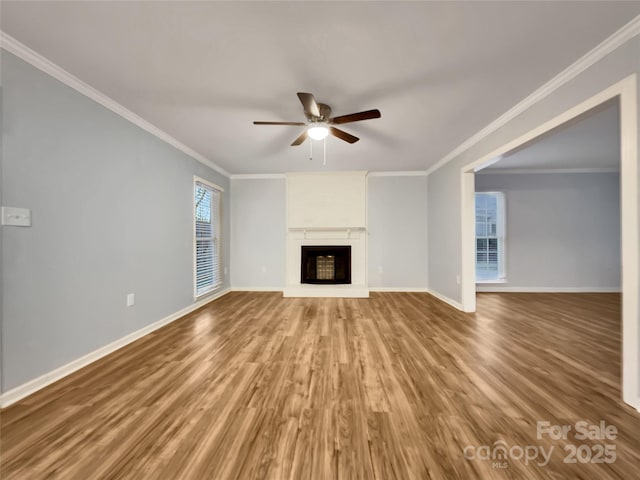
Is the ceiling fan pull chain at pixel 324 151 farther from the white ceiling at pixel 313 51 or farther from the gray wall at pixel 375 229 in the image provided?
the gray wall at pixel 375 229

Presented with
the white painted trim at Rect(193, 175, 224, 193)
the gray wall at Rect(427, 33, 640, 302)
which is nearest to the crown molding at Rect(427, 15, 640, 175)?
the gray wall at Rect(427, 33, 640, 302)

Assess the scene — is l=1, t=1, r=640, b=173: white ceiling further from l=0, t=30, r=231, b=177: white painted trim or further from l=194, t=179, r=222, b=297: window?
l=194, t=179, r=222, b=297: window

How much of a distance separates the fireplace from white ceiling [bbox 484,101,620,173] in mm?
2925

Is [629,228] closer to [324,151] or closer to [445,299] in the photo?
[445,299]

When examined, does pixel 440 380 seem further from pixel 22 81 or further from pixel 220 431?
pixel 22 81

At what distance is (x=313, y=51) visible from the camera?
1717mm

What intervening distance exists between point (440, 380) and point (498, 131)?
275 cm

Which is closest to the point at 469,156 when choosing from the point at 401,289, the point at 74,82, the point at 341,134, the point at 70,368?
the point at 341,134

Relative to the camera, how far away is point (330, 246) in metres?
5.00

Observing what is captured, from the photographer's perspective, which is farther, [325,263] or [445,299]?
[325,263]

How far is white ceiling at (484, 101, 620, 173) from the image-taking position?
287 centimetres

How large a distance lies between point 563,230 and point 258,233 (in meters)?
6.24

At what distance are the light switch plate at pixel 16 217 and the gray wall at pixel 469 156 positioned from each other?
401 centimetres

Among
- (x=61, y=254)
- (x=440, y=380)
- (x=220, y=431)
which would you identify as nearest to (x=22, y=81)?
(x=61, y=254)
